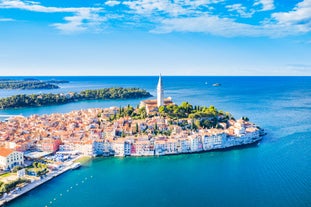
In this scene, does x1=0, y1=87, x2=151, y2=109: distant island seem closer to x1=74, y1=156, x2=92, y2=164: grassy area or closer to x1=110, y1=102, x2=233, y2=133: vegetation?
x1=110, y1=102, x2=233, y2=133: vegetation

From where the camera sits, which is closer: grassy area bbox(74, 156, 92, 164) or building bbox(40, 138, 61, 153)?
grassy area bbox(74, 156, 92, 164)

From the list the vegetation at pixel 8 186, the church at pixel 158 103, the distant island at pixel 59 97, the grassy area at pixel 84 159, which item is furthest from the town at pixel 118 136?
the distant island at pixel 59 97

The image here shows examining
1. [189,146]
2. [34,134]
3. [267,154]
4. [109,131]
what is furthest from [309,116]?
[34,134]

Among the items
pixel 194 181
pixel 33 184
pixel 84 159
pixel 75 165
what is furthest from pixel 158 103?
pixel 33 184

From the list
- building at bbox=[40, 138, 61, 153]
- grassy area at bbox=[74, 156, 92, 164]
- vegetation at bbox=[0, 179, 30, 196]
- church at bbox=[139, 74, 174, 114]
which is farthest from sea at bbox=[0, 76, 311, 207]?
church at bbox=[139, 74, 174, 114]

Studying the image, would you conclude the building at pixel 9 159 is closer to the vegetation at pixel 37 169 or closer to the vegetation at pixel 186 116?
the vegetation at pixel 37 169

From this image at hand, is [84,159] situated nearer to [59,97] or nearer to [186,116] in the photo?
[186,116]
